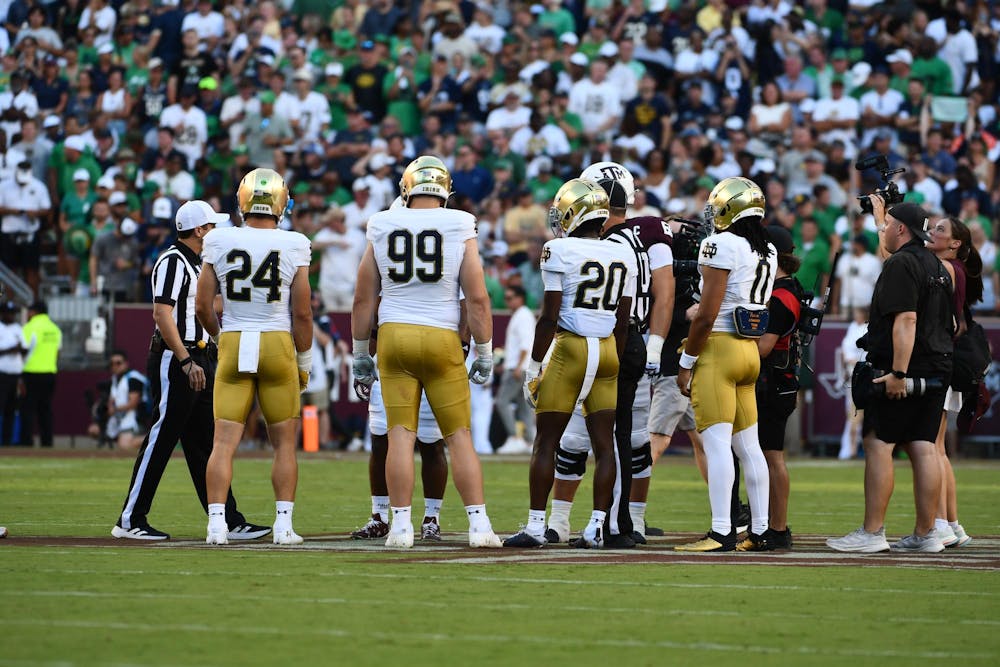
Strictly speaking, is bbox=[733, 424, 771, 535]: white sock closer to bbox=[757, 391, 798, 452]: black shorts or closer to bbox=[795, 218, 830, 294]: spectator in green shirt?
bbox=[757, 391, 798, 452]: black shorts

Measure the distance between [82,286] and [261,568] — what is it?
52.3ft

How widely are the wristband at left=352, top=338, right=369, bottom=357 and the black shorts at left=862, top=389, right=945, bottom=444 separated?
311 centimetres

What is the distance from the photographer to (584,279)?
10.1 metres

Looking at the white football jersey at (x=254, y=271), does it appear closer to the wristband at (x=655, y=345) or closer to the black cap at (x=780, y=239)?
the wristband at (x=655, y=345)

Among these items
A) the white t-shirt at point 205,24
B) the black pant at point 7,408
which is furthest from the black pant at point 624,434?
the white t-shirt at point 205,24

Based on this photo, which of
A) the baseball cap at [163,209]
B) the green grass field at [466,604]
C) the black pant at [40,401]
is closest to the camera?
the green grass field at [466,604]

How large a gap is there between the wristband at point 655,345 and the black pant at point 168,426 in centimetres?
280

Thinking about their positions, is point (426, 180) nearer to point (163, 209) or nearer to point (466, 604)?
point (466, 604)

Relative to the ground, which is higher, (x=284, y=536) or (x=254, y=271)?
(x=254, y=271)

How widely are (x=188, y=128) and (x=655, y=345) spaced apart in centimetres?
1634

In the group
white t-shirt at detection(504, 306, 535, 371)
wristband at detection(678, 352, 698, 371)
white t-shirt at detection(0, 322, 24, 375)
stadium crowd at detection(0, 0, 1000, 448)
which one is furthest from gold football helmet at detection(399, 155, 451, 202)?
white t-shirt at detection(0, 322, 24, 375)

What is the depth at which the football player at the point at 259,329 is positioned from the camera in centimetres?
997

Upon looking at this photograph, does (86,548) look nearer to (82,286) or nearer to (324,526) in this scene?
(324,526)

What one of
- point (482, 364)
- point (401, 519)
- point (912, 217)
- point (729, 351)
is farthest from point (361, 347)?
point (912, 217)
